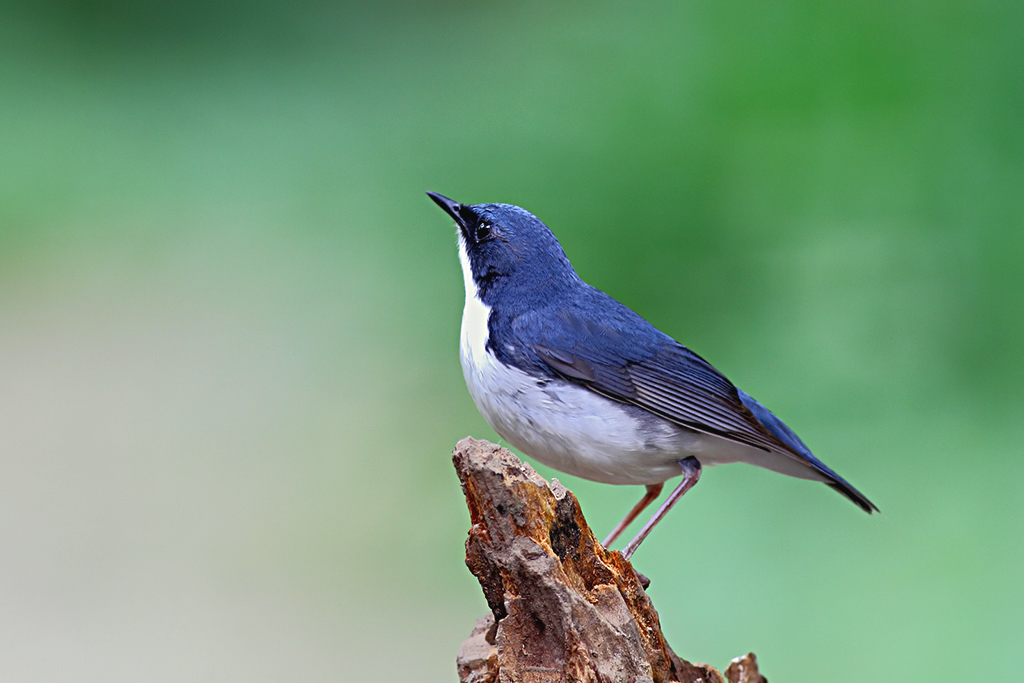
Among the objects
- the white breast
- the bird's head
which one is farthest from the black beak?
the white breast

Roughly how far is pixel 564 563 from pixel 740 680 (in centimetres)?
95

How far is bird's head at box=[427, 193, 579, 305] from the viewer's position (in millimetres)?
3545

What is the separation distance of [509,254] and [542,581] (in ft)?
4.47

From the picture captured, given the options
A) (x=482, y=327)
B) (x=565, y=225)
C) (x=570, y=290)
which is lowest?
(x=482, y=327)

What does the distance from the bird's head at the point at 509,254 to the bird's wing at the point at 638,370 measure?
0.15m

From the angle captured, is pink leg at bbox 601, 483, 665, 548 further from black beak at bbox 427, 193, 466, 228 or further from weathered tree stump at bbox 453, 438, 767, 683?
black beak at bbox 427, 193, 466, 228

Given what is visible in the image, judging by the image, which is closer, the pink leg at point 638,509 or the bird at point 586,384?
the bird at point 586,384

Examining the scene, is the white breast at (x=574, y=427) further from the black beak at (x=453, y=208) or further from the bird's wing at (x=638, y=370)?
the black beak at (x=453, y=208)

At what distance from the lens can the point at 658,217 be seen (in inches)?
245

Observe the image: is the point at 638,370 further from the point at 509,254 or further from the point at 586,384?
the point at 509,254

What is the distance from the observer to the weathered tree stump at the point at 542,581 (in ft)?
8.57

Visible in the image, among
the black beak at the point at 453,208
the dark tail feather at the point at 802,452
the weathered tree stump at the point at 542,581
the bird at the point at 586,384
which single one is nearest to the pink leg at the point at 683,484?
the bird at the point at 586,384

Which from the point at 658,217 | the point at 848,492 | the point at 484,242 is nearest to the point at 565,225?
the point at 658,217

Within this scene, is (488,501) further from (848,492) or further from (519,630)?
(848,492)
